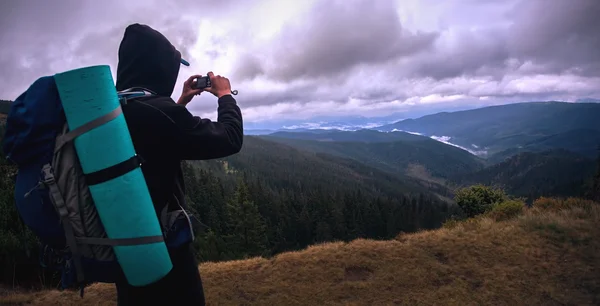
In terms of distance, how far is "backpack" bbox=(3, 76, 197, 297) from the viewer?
1.86 meters

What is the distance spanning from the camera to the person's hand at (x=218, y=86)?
2685mm

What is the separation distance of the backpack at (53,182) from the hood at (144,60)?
1.54ft

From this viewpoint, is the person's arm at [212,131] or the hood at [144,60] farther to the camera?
the hood at [144,60]

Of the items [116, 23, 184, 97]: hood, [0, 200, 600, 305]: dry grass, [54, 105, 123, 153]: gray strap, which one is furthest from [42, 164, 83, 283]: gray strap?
[0, 200, 600, 305]: dry grass

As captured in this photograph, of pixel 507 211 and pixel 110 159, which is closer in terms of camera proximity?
pixel 110 159

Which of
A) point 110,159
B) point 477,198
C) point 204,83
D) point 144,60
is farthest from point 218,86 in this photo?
point 477,198

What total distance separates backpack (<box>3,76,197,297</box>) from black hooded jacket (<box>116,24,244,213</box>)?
23 cm

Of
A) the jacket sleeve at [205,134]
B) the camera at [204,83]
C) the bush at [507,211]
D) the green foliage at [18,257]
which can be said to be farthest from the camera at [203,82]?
the bush at [507,211]

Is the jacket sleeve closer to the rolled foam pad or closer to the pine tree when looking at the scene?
the rolled foam pad

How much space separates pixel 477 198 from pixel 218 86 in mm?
18937

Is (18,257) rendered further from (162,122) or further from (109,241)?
(162,122)

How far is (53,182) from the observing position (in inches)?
73.0

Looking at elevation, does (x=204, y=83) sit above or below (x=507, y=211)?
above

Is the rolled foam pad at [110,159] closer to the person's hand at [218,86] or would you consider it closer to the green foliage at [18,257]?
the person's hand at [218,86]
